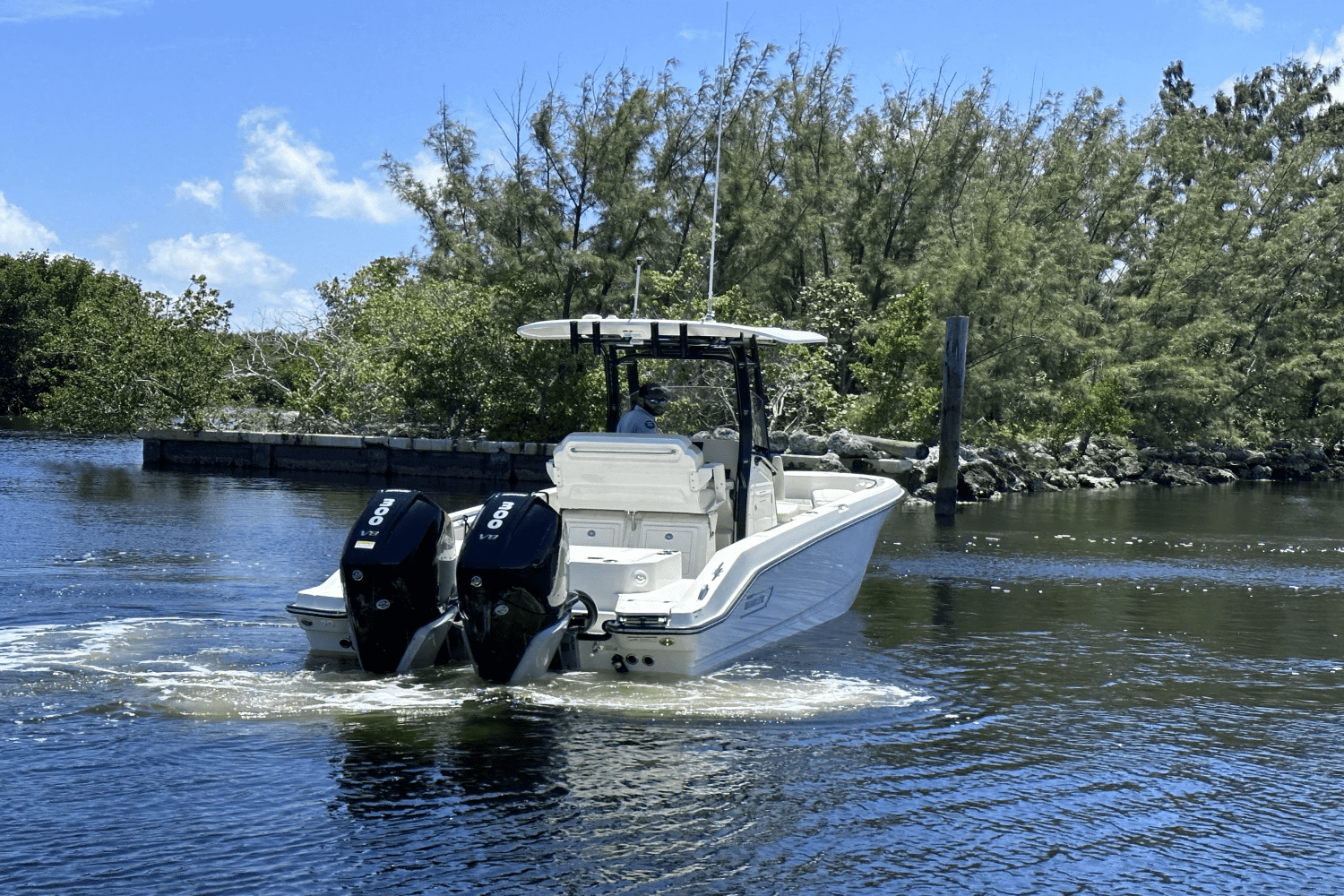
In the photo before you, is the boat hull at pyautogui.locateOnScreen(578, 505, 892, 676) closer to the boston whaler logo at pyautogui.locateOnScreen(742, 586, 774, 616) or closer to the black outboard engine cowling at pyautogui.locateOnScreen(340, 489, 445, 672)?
the boston whaler logo at pyautogui.locateOnScreen(742, 586, 774, 616)

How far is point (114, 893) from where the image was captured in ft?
16.6

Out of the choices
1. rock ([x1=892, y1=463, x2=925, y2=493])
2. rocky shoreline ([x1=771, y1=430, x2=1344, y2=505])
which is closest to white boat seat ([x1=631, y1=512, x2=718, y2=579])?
rocky shoreline ([x1=771, y1=430, x2=1344, y2=505])

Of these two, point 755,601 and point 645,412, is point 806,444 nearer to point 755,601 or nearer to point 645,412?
point 645,412

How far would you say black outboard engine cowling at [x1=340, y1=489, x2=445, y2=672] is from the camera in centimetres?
786

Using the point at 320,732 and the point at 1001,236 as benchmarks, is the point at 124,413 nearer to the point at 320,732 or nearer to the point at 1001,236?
the point at 1001,236

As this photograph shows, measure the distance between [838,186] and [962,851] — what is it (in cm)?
3207

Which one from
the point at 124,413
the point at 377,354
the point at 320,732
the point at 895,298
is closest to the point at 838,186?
the point at 895,298

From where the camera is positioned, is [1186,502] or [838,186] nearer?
[1186,502]

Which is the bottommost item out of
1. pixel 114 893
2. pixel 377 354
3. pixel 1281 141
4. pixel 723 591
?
pixel 114 893

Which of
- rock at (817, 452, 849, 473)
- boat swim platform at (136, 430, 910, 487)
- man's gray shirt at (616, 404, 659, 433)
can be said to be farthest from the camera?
boat swim platform at (136, 430, 910, 487)

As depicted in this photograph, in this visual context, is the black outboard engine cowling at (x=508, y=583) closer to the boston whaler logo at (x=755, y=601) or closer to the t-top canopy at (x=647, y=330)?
the boston whaler logo at (x=755, y=601)

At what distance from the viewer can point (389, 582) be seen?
788 centimetres

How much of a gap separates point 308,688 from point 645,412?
3.33 metres

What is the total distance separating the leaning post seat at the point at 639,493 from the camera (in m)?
9.28
